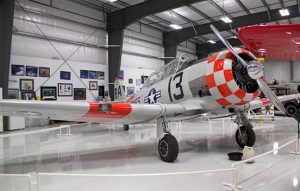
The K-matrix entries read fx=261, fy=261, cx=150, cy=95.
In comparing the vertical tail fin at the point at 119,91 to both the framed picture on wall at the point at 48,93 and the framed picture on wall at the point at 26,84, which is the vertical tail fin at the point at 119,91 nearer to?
the framed picture on wall at the point at 48,93

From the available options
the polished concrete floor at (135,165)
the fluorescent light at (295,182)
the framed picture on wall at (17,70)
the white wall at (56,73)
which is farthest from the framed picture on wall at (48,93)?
the fluorescent light at (295,182)

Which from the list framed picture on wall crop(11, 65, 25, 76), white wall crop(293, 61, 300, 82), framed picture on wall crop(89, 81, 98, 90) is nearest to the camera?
framed picture on wall crop(11, 65, 25, 76)

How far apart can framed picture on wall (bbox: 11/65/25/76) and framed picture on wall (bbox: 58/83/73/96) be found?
198cm

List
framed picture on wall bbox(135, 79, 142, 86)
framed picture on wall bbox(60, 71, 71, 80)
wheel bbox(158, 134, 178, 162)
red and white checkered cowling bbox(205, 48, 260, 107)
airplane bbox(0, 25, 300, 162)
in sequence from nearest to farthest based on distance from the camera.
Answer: airplane bbox(0, 25, 300, 162) → red and white checkered cowling bbox(205, 48, 260, 107) → wheel bbox(158, 134, 178, 162) → framed picture on wall bbox(60, 71, 71, 80) → framed picture on wall bbox(135, 79, 142, 86)

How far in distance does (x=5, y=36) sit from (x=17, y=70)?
5.50 feet

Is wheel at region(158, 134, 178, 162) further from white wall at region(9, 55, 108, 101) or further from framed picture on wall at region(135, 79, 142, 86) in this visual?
framed picture on wall at region(135, 79, 142, 86)

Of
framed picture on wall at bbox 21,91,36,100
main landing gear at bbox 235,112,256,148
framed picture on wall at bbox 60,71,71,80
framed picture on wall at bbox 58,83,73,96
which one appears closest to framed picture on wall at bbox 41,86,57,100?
framed picture on wall at bbox 58,83,73,96

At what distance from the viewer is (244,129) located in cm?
612

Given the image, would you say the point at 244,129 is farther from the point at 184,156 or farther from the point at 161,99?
the point at 161,99

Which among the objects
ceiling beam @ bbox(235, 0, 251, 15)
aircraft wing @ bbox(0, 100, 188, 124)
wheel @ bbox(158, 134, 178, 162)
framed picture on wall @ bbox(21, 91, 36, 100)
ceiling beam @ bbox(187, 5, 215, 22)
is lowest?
wheel @ bbox(158, 134, 178, 162)

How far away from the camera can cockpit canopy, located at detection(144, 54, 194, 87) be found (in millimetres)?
5688

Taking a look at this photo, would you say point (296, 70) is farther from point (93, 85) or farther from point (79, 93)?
point (79, 93)

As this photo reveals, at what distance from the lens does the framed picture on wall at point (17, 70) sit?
1104 cm

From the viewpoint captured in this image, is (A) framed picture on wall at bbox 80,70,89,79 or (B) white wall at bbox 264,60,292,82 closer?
(A) framed picture on wall at bbox 80,70,89,79
